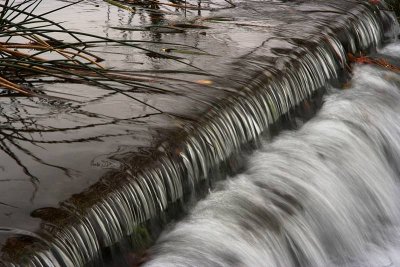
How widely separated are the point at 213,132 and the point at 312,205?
1.97ft

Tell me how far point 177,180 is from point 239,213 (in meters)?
0.34

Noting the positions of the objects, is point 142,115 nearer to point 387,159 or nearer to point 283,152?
point 283,152

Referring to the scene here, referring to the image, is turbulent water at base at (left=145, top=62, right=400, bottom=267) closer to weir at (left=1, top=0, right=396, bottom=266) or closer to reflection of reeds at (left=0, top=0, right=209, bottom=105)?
weir at (left=1, top=0, right=396, bottom=266)

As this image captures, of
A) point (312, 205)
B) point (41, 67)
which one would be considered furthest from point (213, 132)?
point (41, 67)

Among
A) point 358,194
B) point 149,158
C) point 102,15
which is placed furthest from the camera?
point 102,15

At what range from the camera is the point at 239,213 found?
4012mm

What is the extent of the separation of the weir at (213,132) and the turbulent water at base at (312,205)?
0.27 ft

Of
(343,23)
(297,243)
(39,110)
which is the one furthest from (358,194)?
(343,23)

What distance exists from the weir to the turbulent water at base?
8cm

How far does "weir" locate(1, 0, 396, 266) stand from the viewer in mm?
3170

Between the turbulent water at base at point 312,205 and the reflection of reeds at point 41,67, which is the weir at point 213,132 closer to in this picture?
the turbulent water at base at point 312,205

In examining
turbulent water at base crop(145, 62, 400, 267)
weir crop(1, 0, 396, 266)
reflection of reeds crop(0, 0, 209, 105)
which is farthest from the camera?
reflection of reeds crop(0, 0, 209, 105)

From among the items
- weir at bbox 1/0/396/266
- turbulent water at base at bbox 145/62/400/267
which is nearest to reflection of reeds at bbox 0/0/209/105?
weir at bbox 1/0/396/266

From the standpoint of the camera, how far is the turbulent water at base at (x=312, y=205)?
3.75 m
